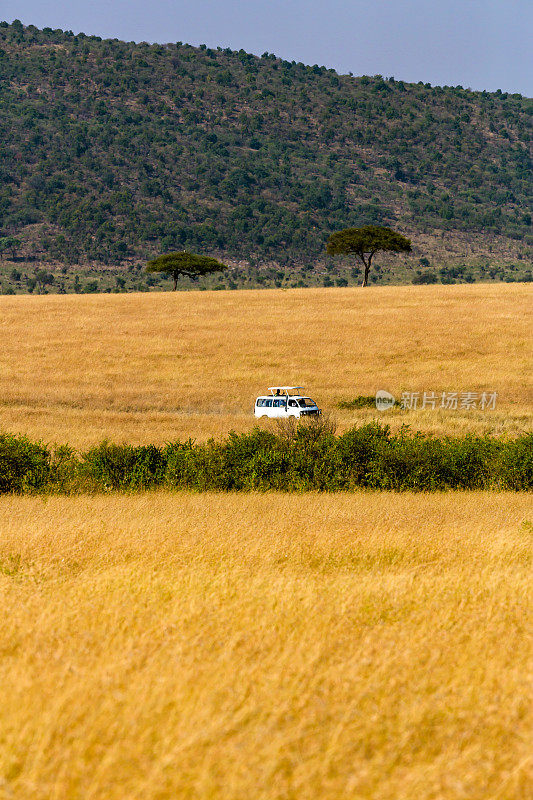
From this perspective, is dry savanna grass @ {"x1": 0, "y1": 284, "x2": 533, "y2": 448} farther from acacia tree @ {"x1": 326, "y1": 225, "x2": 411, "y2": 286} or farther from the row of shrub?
acacia tree @ {"x1": 326, "y1": 225, "x2": 411, "y2": 286}

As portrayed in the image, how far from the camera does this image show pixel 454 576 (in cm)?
933

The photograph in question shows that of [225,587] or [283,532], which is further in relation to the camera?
[283,532]

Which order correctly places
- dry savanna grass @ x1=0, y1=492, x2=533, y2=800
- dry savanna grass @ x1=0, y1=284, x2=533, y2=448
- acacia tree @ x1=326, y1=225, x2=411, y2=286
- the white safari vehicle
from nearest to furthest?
dry savanna grass @ x1=0, y1=492, x2=533, y2=800
the white safari vehicle
dry savanna grass @ x1=0, y1=284, x2=533, y2=448
acacia tree @ x1=326, y1=225, x2=411, y2=286

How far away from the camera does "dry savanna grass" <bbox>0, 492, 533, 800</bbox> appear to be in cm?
446

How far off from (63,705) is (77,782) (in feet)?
2.80

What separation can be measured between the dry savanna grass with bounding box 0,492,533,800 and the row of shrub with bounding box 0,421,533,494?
24.5 feet

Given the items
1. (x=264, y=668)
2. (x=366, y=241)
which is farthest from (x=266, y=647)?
(x=366, y=241)

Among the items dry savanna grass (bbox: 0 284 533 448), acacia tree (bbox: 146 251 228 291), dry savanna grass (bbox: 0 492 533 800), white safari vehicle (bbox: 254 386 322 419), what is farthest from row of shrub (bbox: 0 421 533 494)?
acacia tree (bbox: 146 251 228 291)

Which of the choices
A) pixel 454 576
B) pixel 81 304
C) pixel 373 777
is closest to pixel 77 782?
pixel 373 777

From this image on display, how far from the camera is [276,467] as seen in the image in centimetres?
1988

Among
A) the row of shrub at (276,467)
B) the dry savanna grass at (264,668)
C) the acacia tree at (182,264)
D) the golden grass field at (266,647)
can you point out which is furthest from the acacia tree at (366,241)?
the dry savanna grass at (264,668)

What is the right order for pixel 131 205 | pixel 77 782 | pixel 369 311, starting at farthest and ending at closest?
1. pixel 131 205
2. pixel 369 311
3. pixel 77 782

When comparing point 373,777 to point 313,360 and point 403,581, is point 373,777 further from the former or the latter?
point 313,360

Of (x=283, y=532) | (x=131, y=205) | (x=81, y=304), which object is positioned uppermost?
(x=131, y=205)
